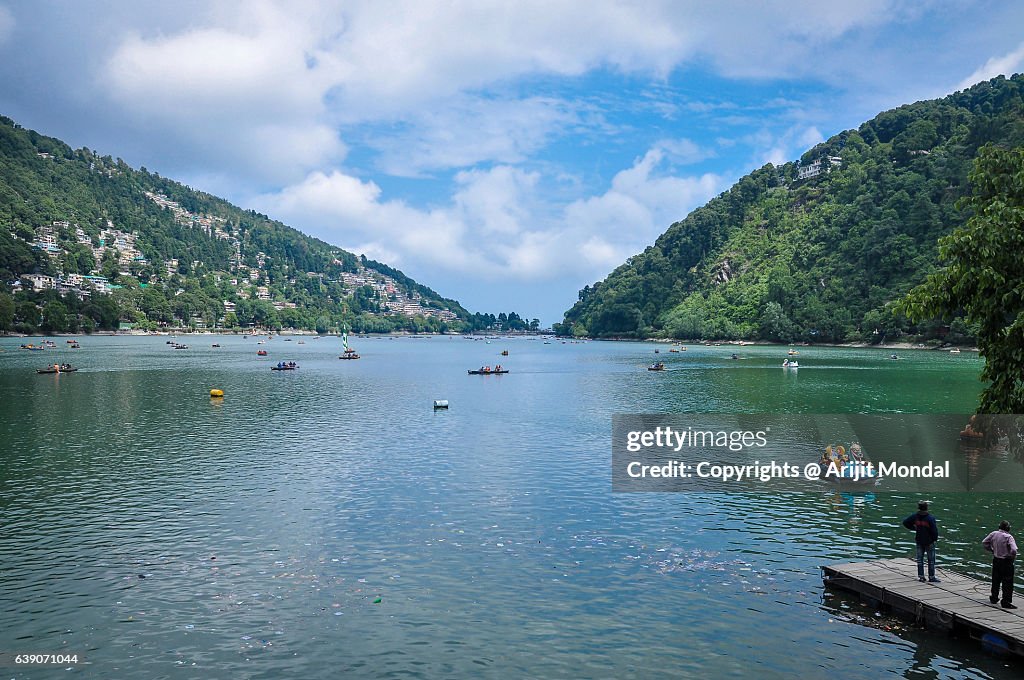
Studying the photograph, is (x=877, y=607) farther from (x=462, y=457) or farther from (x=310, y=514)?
(x=462, y=457)

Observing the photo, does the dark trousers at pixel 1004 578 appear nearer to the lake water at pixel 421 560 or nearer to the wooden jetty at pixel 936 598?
the wooden jetty at pixel 936 598

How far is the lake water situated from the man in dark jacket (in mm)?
2878

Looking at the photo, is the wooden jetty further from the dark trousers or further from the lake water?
the lake water

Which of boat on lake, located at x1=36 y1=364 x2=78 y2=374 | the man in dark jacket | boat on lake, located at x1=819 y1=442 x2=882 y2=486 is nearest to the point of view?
the man in dark jacket

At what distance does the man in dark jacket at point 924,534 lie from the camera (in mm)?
25609

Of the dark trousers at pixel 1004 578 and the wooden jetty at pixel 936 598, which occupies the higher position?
the dark trousers at pixel 1004 578

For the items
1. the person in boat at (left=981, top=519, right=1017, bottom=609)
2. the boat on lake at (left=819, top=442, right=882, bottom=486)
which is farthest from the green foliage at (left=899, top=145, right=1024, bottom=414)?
the boat on lake at (left=819, top=442, right=882, bottom=486)

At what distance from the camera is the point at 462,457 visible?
188ft

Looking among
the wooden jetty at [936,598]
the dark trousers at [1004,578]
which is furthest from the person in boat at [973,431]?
the dark trousers at [1004,578]

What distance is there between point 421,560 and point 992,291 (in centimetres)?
2636

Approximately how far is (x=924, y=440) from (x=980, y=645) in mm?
45107

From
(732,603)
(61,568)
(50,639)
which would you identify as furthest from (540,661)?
(61,568)

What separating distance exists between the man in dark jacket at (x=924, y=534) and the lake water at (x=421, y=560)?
2.88 metres

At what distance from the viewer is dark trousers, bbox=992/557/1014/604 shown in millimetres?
23234
